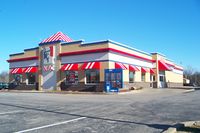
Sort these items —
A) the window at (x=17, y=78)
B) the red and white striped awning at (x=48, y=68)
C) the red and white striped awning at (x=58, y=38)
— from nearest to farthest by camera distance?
the red and white striped awning at (x=48, y=68), the red and white striped awning at (x=58, y=38), the window at (x=17, y=78)

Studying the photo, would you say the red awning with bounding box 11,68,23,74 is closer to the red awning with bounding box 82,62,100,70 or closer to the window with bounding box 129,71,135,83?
the red awning with bounding box 82,62,100,70

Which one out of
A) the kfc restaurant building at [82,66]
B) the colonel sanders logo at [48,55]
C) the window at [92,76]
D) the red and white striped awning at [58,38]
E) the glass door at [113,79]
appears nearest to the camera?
the glass door at [113,79]

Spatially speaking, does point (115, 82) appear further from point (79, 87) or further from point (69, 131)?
point (69, 131)

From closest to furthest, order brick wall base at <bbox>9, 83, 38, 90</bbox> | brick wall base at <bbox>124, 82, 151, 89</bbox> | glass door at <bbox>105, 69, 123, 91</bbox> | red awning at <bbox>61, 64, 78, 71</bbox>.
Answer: glass door at <bbox>105, 69, 123, 91</bbox> < red awning at <bbox>61, 64, 78, 71</bbox> < brick wall base at <bbox>124, 82, 151, 89</bbox> < brick wall base at <bbox>9, 83, 38, 90</bbox>

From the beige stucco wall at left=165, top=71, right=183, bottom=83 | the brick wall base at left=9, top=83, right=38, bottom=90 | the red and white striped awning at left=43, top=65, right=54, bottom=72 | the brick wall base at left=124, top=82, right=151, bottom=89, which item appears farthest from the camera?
the beige stucco wall at left=165, top=71, right=183, bottom=83

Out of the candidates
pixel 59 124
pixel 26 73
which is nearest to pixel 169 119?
pixel 59 124

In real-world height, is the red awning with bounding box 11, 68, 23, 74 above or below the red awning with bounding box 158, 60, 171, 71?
below

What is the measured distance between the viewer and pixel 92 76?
123 ft

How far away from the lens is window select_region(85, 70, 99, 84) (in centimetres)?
3727

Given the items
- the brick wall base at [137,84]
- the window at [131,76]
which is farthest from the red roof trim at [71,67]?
the window at [131,76]

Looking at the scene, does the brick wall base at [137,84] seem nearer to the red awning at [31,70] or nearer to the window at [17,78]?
the red awning at [31,70]

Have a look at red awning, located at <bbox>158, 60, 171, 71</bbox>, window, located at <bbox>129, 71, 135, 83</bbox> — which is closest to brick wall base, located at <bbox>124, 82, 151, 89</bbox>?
window, located at <bbox>129, 71, 135, 83</bbox>

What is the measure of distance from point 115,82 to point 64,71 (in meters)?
Answer: 9.15

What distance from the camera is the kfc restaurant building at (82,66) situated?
3638 cm
